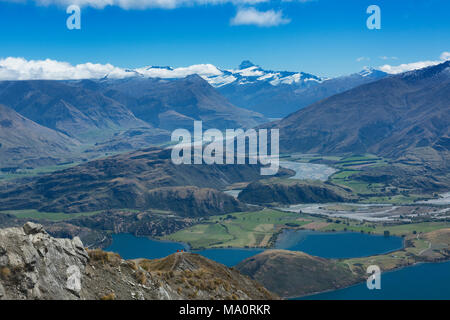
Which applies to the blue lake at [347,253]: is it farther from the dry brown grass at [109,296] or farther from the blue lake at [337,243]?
the dry brown grass at [109,296]

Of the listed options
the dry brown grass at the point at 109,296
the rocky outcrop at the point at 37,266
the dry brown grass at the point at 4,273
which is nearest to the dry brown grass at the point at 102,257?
the rocky outcrop at the point at 37,266

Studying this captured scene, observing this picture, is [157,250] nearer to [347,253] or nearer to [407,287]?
[347,253]

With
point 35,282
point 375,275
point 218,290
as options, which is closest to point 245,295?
point 218,290

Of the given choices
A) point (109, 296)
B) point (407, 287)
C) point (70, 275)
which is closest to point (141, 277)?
point (109, 296)

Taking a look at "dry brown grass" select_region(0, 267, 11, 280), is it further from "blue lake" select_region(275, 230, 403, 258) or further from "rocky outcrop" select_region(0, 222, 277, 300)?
"blue lake" select_region(275, 230, 403, 258)

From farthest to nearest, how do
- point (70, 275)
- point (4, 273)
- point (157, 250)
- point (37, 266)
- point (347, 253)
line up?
point (157, 250), point (347, 253), point (70, 275), point (37, 266), point (4, 273)

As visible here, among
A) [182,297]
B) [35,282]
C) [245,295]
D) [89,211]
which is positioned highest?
[35,282]

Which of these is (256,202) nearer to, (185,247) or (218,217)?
(218,217)
